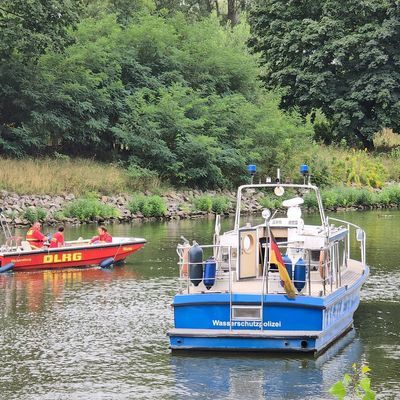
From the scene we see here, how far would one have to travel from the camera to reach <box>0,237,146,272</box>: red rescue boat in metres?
33.5

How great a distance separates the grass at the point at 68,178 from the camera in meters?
54.6

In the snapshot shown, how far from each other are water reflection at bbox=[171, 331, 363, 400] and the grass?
35201 mm

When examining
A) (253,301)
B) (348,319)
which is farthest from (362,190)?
(253,301)

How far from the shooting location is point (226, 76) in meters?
70.2

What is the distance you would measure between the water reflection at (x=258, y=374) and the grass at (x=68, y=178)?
35201 mm

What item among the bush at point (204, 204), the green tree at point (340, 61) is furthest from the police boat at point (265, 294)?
the green tree at point (340, 61)

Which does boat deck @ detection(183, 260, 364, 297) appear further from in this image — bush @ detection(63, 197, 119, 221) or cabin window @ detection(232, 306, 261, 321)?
bush @ detection(63, 197, 119, 221)

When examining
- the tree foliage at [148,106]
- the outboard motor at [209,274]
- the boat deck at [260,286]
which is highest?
the tree foliage at [148,106]

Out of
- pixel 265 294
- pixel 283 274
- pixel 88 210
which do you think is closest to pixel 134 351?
pixel 265 294

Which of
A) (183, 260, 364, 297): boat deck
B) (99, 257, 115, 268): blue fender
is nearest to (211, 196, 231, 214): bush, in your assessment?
(99, 257, 115, 268): blue fender

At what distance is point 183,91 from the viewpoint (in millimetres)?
64375

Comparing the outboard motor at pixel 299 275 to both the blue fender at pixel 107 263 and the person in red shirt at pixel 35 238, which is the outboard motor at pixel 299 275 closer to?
the blue fender at pixel 107 263

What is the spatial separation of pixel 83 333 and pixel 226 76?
48502mm

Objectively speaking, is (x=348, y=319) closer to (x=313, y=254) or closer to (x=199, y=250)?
(x=313, y=254)
